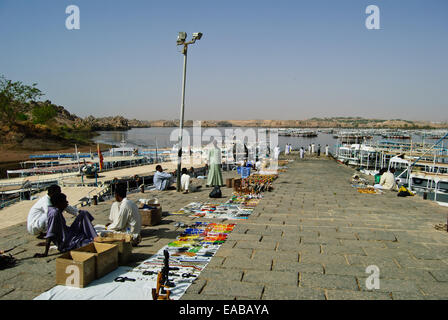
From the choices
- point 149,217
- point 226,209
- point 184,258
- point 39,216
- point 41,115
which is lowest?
point 226,209

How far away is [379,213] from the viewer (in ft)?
22.4

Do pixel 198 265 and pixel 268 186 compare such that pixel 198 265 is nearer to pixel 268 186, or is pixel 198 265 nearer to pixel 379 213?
pixel 379 213

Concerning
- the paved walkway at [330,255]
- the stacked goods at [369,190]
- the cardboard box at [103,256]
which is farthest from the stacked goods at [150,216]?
the stacked goods at [369,190]

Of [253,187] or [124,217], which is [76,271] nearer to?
[124,217]

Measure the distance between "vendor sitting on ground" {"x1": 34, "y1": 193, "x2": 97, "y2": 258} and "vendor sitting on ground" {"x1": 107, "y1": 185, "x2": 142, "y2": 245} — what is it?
41 centimetres

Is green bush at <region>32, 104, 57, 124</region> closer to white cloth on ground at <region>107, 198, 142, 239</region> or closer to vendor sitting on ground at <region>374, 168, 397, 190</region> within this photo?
white cloth on ground at <region>107, 198, 142, 239</region>

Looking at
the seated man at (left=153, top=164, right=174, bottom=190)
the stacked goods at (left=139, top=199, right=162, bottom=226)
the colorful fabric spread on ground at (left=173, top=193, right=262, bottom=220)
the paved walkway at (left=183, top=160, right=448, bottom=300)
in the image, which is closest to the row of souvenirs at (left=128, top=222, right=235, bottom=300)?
the paved walkway at (left=183, top=160, right=448, bottom=300)

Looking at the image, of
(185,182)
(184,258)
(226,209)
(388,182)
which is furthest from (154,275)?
(388,182)

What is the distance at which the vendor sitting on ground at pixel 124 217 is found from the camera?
4.62m

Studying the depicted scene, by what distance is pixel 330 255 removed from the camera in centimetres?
427

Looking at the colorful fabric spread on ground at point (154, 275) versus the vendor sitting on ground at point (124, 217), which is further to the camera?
the vendor sitting on ground at point (124, 217)

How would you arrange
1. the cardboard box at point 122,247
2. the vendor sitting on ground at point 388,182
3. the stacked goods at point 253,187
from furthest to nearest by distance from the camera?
1. the vendor sitting on ground at point 388,182
2. the stacked goods at point 253,187
3. the cardboard box at point 122,247

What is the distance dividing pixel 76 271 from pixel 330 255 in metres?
3.42

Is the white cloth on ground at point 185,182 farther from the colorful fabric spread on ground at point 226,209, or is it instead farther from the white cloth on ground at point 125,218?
the white cloth on ground at point 125,218
